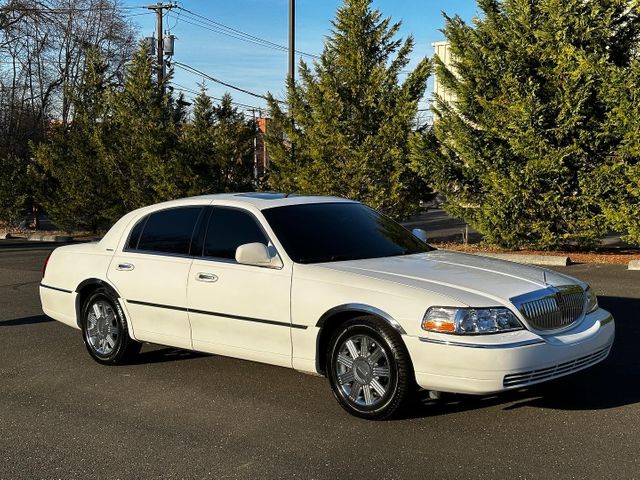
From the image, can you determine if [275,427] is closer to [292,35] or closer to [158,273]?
Answer: [158,273]

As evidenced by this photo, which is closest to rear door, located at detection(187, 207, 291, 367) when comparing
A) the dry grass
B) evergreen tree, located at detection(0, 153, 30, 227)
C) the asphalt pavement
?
the asphalt pavement

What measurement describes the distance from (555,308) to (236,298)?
2.33 m

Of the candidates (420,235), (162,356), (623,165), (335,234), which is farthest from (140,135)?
(335,234)

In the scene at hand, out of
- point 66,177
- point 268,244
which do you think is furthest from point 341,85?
point 268,244

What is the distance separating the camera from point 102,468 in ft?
13.9

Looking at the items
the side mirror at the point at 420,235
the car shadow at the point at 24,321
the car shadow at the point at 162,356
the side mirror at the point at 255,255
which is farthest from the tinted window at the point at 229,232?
the car shadow at the point at 24,321

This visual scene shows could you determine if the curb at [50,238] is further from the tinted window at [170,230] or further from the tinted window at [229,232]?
the tinted window at [229,232]

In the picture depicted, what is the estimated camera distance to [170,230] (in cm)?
636

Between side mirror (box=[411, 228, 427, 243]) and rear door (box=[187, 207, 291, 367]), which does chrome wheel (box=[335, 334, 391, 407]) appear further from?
side mirror (box=[411, 228, 427, 243])

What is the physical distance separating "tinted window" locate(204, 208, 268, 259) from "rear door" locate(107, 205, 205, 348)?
7.7 inches

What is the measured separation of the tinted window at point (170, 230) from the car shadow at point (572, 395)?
93.6 inches

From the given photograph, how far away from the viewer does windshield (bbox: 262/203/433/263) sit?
5.57m

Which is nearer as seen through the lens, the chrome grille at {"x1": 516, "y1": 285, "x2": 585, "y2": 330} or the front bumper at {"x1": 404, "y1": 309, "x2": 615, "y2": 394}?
the front bumper at {"x1": 404, "y1": 309, "x2": 615, "y2": 394}

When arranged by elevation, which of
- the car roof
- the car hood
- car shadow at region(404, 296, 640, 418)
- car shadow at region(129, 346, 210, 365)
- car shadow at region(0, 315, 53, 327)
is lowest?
car shadow at region(0, 315, 53, 327)
